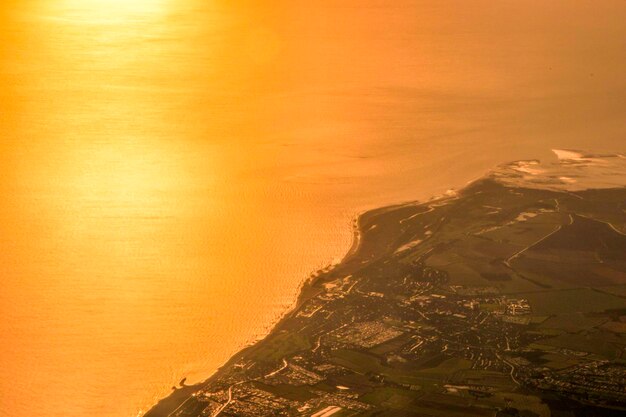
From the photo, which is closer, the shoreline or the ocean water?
the shoreline

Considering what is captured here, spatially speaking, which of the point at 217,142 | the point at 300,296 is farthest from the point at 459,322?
the point at 217,142

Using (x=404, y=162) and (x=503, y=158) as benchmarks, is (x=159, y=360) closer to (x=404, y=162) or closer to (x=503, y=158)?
(x=404, y=162)

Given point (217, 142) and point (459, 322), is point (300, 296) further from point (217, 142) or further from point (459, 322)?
point (217, 142)

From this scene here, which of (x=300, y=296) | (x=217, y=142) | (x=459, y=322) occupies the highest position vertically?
(x=217, y=142)

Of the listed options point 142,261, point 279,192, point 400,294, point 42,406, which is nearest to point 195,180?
point 279,192

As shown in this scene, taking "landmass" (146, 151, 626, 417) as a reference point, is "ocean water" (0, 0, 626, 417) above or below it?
above
